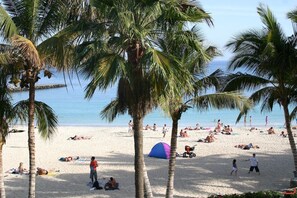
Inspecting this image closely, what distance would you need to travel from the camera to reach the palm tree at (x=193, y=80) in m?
9.23

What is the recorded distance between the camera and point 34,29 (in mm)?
9398

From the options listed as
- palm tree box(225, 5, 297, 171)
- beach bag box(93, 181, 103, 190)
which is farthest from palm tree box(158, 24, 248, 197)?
beach bag box(93, 181, 103, 190)

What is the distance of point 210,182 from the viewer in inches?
705

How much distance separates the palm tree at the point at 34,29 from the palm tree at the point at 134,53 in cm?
85

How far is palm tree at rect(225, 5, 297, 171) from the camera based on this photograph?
13.0 meters

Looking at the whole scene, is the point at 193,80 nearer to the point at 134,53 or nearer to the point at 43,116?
the point at 134,53

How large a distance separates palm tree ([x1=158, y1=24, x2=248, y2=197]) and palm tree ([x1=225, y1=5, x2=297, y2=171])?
2.12 metres

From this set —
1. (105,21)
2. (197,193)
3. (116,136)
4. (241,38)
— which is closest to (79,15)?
(105,21)

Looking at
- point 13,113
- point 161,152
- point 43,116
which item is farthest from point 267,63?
point 161,152

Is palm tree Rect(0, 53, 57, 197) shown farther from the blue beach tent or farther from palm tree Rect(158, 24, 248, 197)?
the blue beach tent

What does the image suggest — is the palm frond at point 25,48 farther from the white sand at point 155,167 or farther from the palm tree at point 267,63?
the white sand at point 155,167

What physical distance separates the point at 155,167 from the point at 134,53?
43.7 ft

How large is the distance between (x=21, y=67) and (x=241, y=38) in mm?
7494

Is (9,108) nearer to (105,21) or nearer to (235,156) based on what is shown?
(105,21)
